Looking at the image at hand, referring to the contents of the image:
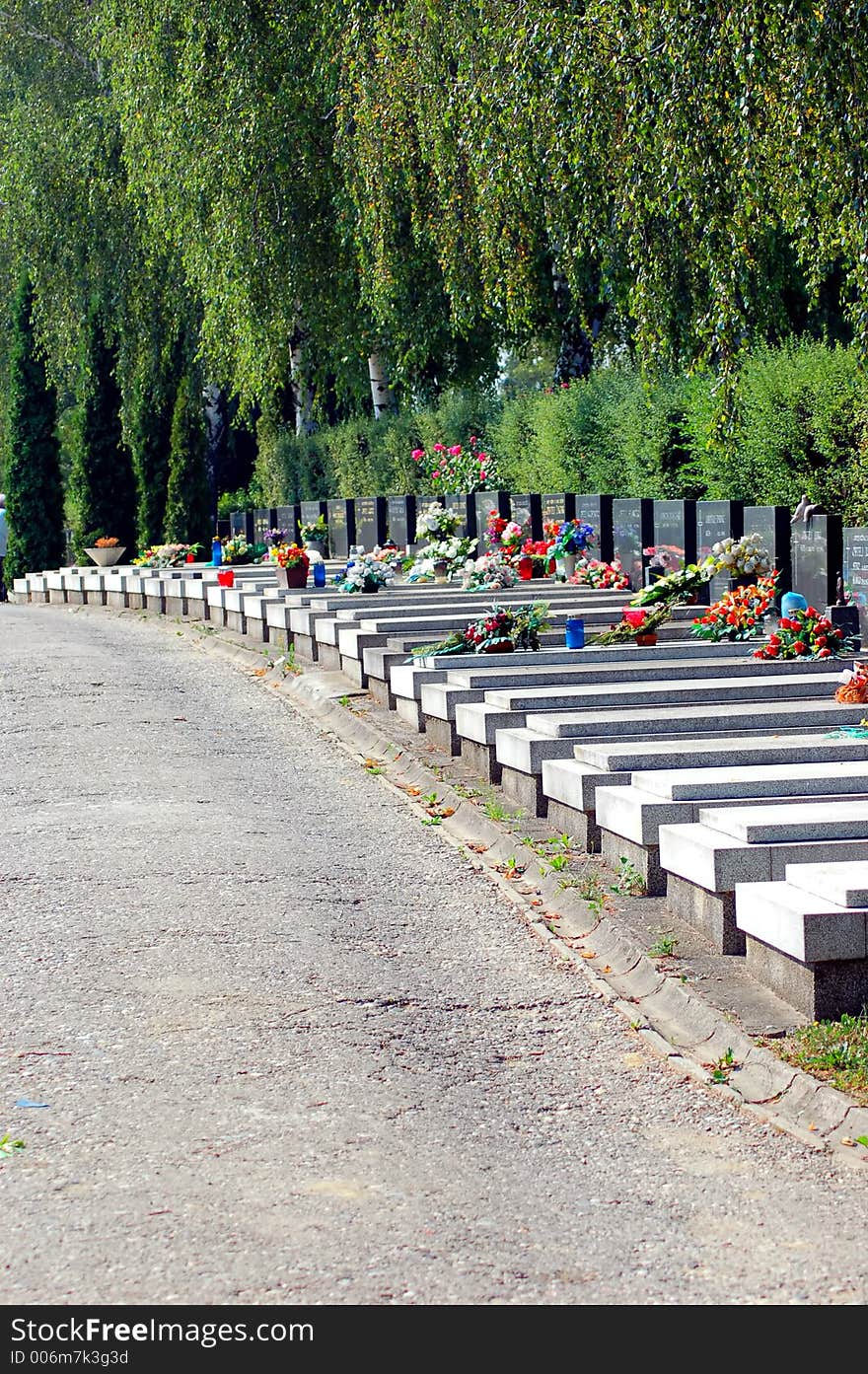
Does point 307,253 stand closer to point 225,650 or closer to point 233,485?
point 225,650

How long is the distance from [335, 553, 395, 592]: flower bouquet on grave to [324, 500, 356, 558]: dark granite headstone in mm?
6554

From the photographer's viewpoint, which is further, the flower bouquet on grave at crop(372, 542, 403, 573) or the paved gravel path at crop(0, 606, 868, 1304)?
the flower bouquet on grave at crop(372, 542, 403, 573)

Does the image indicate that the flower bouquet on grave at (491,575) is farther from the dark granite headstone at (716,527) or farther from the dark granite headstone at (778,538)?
the dark granite headstone at (778,538)

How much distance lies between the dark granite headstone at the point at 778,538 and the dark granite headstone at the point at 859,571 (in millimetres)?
1843

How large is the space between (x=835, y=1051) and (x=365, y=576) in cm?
1352

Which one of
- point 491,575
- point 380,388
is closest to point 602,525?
point 491,575

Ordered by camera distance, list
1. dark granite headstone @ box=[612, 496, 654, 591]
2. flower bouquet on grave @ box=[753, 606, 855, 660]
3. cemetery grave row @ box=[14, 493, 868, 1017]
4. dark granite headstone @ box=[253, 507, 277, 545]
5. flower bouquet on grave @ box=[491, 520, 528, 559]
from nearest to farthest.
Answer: cemetery grave row @ box=[14, 493, 868, 1017]
flower bouquet on grave @ box=[753, 606, 855, 660]
dark granite headstone @ box=[612, 496, 654, 591]
flower bouquet on grave @ box=[491, 520, 528, 559]
dark granite headstone @ box=[253, 507, 277, 545]

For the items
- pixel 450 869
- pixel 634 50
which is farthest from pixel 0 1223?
pixel 634 50

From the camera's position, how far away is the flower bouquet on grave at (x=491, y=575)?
57.9 ft

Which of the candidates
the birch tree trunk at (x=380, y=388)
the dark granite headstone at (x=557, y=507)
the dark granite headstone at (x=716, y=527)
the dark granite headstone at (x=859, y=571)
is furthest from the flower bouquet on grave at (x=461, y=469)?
the dark granite headstone at (x=859, y=571)

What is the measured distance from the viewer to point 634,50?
8.85 metres

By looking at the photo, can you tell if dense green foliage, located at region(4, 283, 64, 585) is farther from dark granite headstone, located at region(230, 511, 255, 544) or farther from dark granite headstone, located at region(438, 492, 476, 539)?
dark granite headstone, located at region(438, 492, 476, 539)

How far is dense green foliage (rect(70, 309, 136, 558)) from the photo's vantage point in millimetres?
35656

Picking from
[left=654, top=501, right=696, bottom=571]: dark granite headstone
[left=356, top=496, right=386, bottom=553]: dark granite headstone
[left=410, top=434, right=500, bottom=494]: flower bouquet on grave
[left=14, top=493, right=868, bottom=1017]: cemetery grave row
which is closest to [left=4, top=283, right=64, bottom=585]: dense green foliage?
[left=356, top=496, right=386, bottom=553]: dark granite headstone
